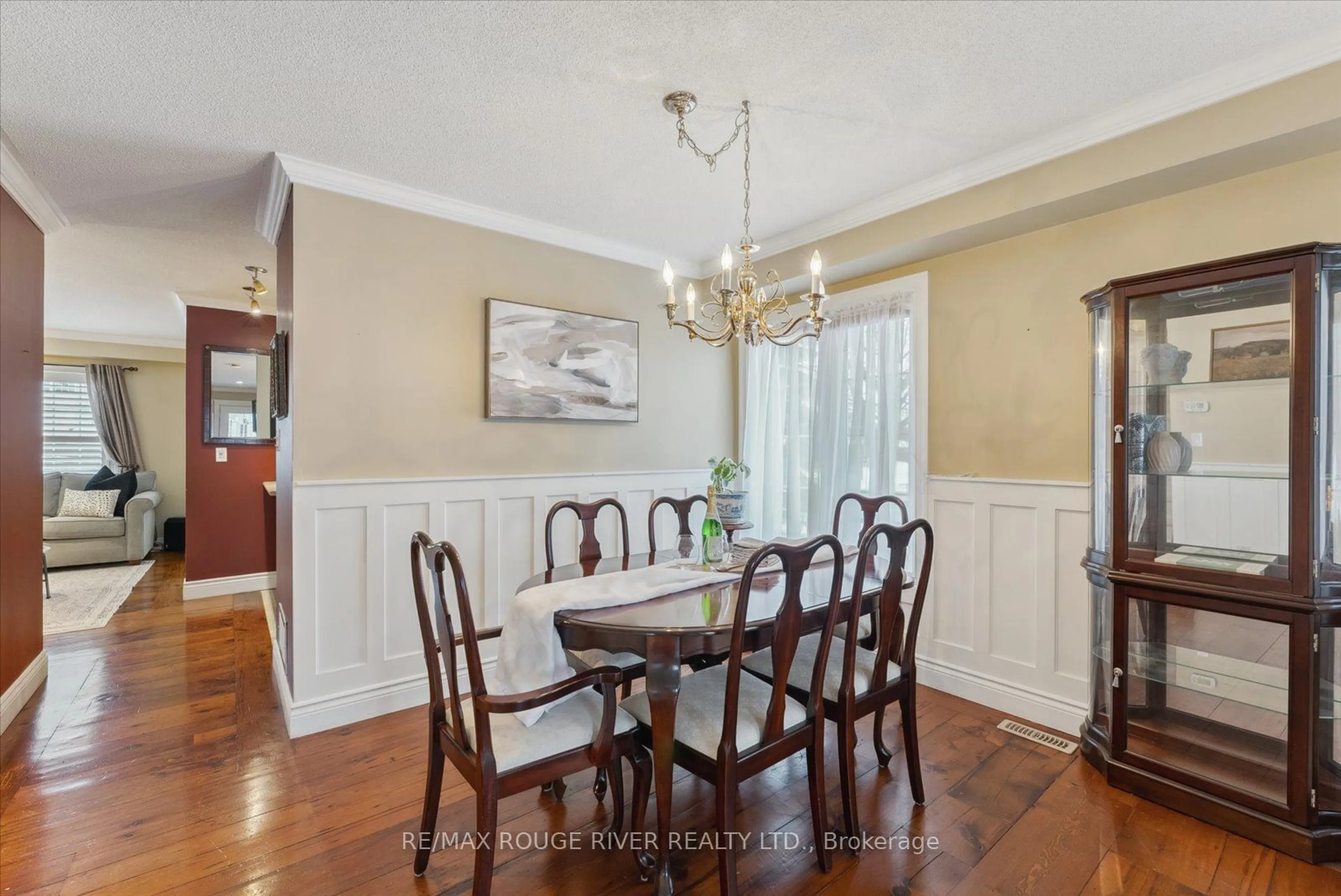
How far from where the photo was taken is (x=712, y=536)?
2383 millimetres

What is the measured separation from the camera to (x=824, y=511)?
374 cm

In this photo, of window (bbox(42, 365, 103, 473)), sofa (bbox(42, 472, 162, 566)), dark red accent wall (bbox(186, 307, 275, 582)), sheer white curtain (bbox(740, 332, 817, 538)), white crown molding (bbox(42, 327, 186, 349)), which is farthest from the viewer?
window (bbox(42, 365, 103, 473))

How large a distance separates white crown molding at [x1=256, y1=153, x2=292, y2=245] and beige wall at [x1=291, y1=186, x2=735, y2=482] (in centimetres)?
12

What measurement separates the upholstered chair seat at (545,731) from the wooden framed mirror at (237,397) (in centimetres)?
442

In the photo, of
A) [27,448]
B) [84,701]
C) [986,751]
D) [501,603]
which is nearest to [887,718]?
[986,751]

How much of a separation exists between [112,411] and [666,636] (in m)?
8.46

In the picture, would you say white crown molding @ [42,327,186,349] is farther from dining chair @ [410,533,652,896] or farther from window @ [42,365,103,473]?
dining chair @ [410,533,652,896]

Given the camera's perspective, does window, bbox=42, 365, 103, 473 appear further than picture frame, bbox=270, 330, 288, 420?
Yes

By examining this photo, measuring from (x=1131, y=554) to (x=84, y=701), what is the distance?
4746mm

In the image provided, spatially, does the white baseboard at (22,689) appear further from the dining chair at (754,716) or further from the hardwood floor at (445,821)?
the dining chair at (754,716)

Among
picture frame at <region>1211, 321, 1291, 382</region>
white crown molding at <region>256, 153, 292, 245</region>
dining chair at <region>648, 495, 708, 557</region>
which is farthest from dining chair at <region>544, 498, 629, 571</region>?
picture frame at <region>1211, 321, 1291, 382</region>

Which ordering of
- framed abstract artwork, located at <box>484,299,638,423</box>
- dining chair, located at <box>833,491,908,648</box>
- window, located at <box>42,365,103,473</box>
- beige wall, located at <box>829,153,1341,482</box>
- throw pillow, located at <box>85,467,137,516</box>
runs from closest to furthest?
beige wall, located at <box>829,153,1341,482</box>, dining chair, located at <box>833,491,908,648</box>, framed abstract artwork, located at <box>484,299,638,423</box>, throw pillow, located at <box>85,467,137,516</box>, window, located at <box>42,365,103,473</box>

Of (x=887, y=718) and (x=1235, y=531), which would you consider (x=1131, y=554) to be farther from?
(x=887, y=718)

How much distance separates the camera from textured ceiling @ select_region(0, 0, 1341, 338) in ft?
5.73
